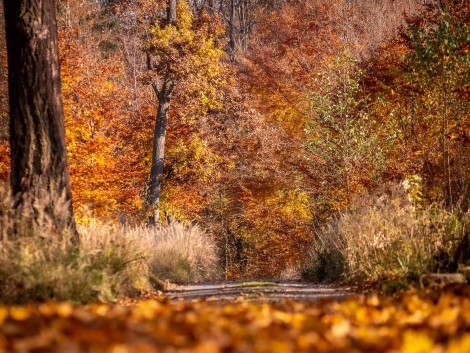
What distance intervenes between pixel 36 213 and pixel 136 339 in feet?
17.6

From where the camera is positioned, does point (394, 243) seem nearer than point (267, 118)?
Yes

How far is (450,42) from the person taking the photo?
40.4ft

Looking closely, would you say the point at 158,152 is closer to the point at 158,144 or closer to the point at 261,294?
the point at 158,144

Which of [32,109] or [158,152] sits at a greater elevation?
[158,152]

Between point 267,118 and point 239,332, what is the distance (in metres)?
25.7

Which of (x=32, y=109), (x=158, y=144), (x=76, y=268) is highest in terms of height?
(x=158, y=144)

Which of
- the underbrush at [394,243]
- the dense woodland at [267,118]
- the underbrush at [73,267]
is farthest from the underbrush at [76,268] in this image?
the dense woodland at [267,118]

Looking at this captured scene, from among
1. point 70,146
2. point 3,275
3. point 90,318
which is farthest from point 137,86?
point 90,318

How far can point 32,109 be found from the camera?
802 centimetres

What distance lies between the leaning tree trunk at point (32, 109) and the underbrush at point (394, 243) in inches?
160

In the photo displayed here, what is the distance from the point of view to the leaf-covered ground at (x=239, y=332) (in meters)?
2.87

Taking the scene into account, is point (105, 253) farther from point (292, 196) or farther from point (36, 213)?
point (292, 196)

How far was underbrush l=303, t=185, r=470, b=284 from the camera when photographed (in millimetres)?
7742

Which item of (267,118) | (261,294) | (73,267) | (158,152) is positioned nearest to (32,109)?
(73,267)
